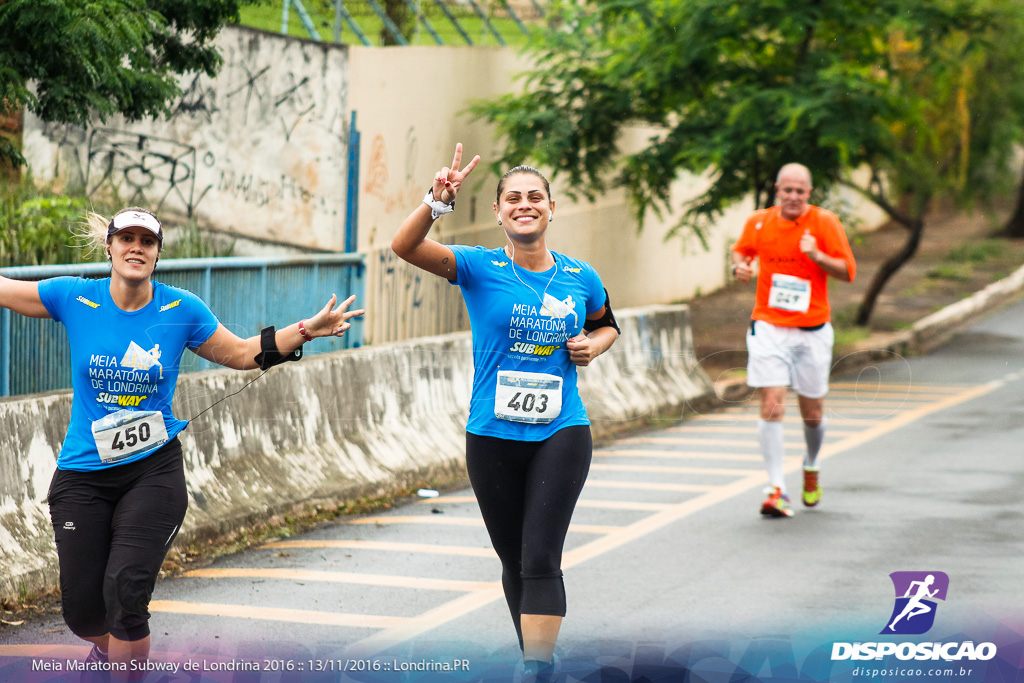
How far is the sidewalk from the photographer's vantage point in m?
18.6

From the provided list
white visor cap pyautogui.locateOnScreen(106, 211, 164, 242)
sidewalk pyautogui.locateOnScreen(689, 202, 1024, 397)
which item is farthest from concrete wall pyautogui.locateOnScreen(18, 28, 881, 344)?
white visor cap pyautogui.locateOnScreen(106, 211, 164, 242)

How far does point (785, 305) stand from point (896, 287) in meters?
20.3

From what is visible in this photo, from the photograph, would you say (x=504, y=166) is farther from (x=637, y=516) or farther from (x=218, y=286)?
(x=637, y=516)

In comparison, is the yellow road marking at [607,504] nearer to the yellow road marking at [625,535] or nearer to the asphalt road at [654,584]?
the asphalt road at [654,584]

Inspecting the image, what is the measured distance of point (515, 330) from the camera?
4.82 meters

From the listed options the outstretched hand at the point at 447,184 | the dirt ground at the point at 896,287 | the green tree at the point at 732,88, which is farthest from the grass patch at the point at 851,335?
the outstretched hand at the point at 447,184

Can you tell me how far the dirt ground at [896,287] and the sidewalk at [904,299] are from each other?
0.06ft

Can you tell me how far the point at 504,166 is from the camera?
18109mm

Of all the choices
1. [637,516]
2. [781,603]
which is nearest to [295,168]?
[637,516]

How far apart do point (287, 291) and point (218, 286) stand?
1.39 m

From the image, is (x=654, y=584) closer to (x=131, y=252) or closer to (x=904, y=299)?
(x=131, y=252)

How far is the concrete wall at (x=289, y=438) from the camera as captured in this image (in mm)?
6543

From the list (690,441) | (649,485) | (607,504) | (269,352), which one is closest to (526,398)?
(269,352)

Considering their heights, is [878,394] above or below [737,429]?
below
